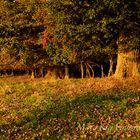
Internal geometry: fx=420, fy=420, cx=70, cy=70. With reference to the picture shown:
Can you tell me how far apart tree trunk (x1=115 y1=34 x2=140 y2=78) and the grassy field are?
7.68 m

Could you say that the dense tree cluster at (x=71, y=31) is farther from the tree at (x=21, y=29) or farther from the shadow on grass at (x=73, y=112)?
the shadow on grass at (x=73, y=112)

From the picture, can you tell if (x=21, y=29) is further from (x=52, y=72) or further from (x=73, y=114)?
(x=73, y=114)

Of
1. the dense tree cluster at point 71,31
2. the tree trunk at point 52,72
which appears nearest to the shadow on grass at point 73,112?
the dense tree cluster at point 71,31

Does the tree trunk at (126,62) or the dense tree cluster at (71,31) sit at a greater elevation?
the dense tree cluster at (71,31)

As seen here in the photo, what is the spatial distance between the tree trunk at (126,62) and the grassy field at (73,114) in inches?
303

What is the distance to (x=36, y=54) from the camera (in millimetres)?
47219

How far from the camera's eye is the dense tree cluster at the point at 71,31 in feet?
102

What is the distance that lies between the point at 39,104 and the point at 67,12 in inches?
533

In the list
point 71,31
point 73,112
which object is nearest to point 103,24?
point 71,31

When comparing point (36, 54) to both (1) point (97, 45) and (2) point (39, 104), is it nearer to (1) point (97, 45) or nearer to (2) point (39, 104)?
(1) point (97, 45)

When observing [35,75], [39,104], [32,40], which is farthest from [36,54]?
[39,104]

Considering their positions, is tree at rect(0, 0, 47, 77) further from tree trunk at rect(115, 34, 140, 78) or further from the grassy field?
the grassy field

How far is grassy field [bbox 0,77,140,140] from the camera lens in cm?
1444

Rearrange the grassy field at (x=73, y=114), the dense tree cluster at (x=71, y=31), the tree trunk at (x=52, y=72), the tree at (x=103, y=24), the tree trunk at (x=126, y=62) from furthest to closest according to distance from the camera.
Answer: the tree trunk at (x=52, y=72)
the tree trunk at (x=126, y=62)
the dense tree cluster at (x=71, y=31)
the tree at (x=103, y=24)
the grassy field at (x=73, y=114)
